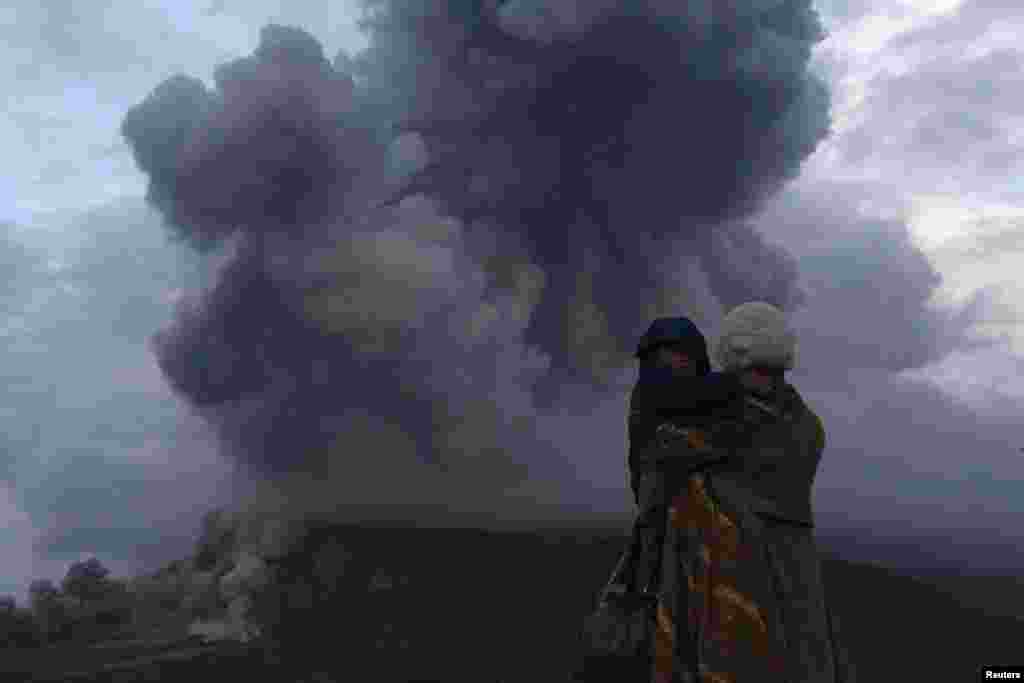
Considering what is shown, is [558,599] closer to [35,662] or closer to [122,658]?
[122,658]

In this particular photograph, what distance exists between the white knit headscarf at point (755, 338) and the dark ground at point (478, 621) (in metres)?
62.8

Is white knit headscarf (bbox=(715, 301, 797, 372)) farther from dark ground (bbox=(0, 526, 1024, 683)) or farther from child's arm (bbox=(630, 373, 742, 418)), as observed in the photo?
dark ground (bbox=(0, 526, 1024, 683))

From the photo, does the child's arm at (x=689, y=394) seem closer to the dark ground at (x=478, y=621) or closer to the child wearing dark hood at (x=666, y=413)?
the child wearing dark hood at (x=666, y=413)

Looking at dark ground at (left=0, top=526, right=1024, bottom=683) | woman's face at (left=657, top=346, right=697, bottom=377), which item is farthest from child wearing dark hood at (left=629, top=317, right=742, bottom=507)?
dark ground at (left=0, top=526, right=1024, bottom=683)

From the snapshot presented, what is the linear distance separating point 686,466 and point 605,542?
345 feet

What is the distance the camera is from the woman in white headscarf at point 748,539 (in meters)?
3.40

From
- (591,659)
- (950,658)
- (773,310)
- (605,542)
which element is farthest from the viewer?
(605,542)

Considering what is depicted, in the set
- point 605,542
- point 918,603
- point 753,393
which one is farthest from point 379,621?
point 753,393

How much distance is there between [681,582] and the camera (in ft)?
11.4

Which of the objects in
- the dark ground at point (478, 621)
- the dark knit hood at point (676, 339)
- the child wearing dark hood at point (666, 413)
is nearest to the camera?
the child wearing dark hood at point (666, 413)

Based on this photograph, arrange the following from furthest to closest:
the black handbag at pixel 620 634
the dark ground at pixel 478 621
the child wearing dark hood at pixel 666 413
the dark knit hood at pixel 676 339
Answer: the dark ground at pixel 478 621 → the dark knit hood at pixel 676 339 → the child wearing dark hood at pixel 666 413 → the black handbag at pixel 620 634

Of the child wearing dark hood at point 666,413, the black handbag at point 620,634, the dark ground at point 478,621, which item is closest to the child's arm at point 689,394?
the child wearing dark hood at point 666,413

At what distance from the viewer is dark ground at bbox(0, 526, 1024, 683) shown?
72.4 metres

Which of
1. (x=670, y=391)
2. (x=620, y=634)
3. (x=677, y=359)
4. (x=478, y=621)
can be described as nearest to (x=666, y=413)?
(x=670, y=391)
